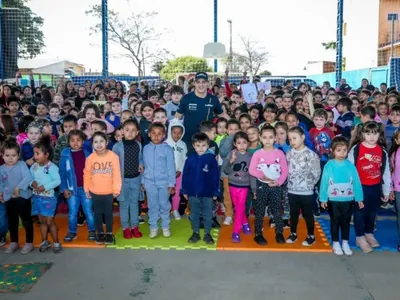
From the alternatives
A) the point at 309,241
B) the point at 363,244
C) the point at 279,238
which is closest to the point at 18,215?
the point at 279,238

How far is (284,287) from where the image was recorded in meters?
4.62

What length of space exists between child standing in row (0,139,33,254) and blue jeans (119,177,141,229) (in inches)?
45.9

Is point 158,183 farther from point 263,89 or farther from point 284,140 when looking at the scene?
point 263,89

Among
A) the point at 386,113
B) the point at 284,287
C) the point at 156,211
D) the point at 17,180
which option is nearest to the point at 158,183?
the point at 156,211

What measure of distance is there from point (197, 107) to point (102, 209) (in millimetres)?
2209

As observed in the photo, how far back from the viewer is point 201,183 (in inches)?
233

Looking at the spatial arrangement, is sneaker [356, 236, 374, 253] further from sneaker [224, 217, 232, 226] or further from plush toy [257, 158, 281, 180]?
sneaker [224, 217, 232, 226]

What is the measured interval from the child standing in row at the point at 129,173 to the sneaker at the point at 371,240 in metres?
2.96

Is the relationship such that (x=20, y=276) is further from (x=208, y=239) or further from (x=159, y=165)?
(x=208, y=239)

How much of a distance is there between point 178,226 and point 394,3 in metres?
33.4

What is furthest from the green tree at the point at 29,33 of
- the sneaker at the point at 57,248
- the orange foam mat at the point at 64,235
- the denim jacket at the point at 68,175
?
the sneaker at the point at 57,248

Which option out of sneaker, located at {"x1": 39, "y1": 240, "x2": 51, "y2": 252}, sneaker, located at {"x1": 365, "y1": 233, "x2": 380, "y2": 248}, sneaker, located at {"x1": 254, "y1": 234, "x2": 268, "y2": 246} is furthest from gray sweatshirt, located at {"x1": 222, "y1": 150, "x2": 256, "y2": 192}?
sneaker, located at {"x1": 39, "y1": 240, "x2": 51, "y2": 252}

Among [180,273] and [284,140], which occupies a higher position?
[284,140]

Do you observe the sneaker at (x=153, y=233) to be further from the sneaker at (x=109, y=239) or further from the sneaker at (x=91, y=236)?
the sneaker at (x=91, y=236)
